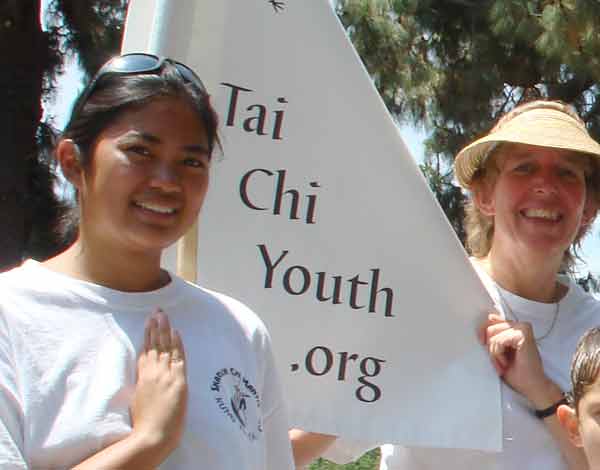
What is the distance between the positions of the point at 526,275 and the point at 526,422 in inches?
11.9

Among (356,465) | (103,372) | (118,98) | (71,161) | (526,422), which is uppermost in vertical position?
(118,98)

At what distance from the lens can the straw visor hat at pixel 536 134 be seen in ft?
6.91

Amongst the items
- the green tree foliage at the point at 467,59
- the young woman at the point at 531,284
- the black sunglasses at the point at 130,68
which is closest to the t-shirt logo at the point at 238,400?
the black sunglasses at the point at 130,68

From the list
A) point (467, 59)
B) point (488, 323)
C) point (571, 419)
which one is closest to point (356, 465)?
point (467, 59)

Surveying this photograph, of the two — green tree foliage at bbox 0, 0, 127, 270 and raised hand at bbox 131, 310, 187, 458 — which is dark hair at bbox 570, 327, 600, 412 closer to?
raised hand at bbox 131, 310, 187, 458

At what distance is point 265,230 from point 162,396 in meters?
0.70

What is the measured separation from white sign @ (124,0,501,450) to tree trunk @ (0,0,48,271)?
14.8 ft

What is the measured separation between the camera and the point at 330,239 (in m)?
2.13

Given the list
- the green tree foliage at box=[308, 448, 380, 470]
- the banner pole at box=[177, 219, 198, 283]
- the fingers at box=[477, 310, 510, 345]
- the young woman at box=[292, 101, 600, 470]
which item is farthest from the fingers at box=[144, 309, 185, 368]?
the green tree foliage at box=[308, 448, 380, 470]

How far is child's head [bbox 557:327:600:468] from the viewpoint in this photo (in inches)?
62.2

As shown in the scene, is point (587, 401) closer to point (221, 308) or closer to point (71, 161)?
point (221, 308)

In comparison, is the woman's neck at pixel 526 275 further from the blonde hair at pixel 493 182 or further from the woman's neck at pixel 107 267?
the woman's neck at pixel 107 267

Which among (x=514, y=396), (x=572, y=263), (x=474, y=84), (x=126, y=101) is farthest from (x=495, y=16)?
(x=126, y=101)

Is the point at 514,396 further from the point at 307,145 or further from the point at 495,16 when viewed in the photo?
the point at 495,16
